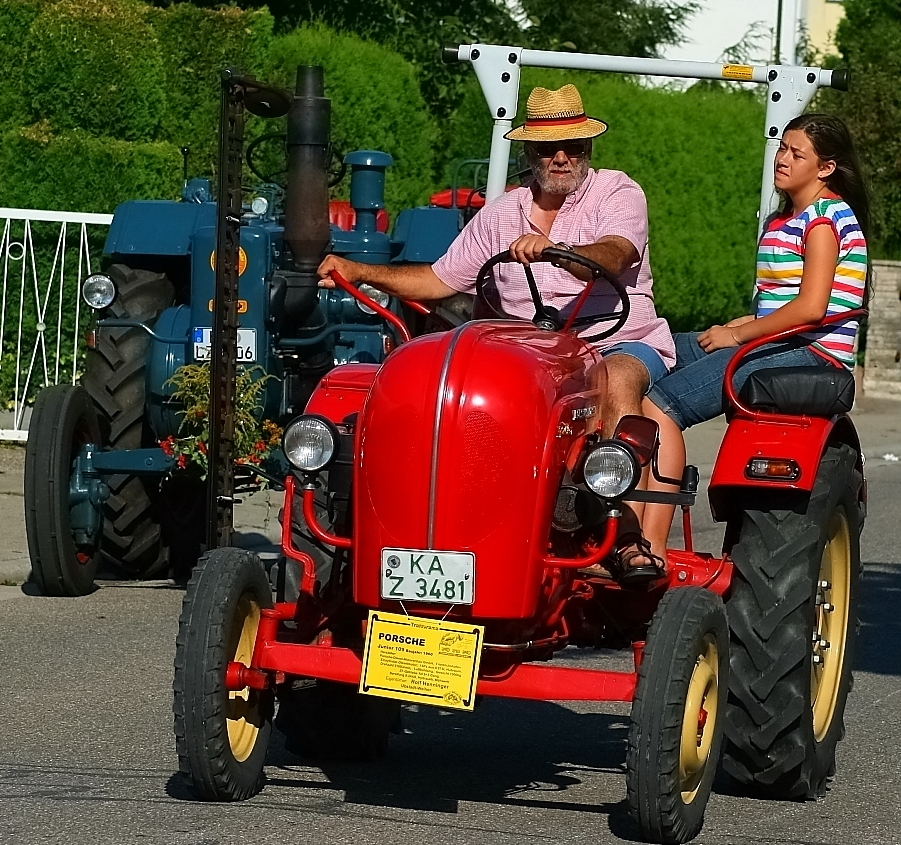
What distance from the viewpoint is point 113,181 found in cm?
1409

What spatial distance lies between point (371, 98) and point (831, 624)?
1228cm

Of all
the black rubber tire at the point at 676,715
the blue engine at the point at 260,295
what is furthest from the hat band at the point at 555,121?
the blue engine at the point at 260,295

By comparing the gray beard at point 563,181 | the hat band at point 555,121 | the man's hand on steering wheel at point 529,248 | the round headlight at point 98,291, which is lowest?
the round headlight at point 98,291

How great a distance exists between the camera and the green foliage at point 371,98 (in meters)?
17.8

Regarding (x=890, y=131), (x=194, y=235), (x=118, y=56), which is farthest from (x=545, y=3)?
(x=194, y=235)

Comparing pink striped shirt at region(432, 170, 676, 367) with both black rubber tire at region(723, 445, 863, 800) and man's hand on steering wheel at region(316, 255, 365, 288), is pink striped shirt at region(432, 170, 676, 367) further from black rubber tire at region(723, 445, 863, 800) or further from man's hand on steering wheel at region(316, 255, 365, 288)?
black rubber tire at region(723, 445, 863, 800)

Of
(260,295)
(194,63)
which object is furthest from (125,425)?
(194,63)

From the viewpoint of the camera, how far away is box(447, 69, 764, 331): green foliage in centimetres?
2034

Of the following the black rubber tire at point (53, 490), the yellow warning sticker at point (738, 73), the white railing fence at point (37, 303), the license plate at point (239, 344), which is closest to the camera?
the yellow warning sticker at point (738, 73)

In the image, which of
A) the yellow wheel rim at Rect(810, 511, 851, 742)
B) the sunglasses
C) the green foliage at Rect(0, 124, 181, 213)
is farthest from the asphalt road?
the green foliage at Rect(0, 124, 181, 213)

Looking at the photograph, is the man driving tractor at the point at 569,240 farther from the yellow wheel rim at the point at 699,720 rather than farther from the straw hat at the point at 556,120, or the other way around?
the yellow wheel rim at the point at 699,720

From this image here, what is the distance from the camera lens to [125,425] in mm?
9273

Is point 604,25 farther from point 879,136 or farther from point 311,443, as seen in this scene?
point 311,443

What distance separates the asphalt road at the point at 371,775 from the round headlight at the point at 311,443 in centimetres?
93
